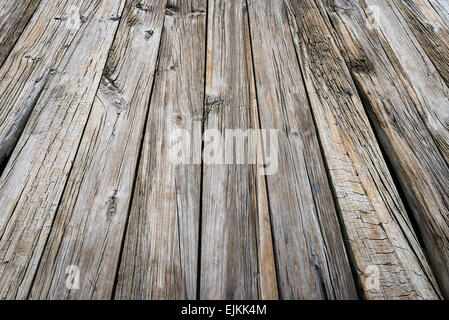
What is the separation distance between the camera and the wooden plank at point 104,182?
36.0 inches

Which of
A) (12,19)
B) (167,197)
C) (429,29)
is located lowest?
(12,19)

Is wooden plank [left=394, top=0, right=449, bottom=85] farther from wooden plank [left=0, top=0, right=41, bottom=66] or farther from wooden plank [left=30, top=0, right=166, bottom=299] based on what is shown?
wooden plank [left=0, top=0, right=41, bottom=66]

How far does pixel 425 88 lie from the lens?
55.5 inches

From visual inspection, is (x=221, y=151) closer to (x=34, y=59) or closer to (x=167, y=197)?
(x=167, y=197)

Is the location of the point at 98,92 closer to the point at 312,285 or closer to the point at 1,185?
the point at 1,185

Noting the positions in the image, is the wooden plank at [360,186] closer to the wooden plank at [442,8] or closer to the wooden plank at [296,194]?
the wooden plank at [296,194]

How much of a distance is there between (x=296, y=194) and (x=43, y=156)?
83 cm

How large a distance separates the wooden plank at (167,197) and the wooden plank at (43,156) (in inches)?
9.5

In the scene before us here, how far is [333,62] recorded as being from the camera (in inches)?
59.0

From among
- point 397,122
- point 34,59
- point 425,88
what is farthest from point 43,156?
point 425,88

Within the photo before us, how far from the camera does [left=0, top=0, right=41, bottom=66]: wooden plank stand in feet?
5.04

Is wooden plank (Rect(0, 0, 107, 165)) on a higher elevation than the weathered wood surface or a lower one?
lower

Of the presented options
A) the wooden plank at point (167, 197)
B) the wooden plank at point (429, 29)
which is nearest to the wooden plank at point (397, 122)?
the wooden plank at point (429, 29)

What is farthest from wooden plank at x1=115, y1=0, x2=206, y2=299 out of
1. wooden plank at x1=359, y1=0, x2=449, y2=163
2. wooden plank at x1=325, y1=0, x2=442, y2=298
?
wooden plank at x1=359, y1=0, x2=449, y2=163
